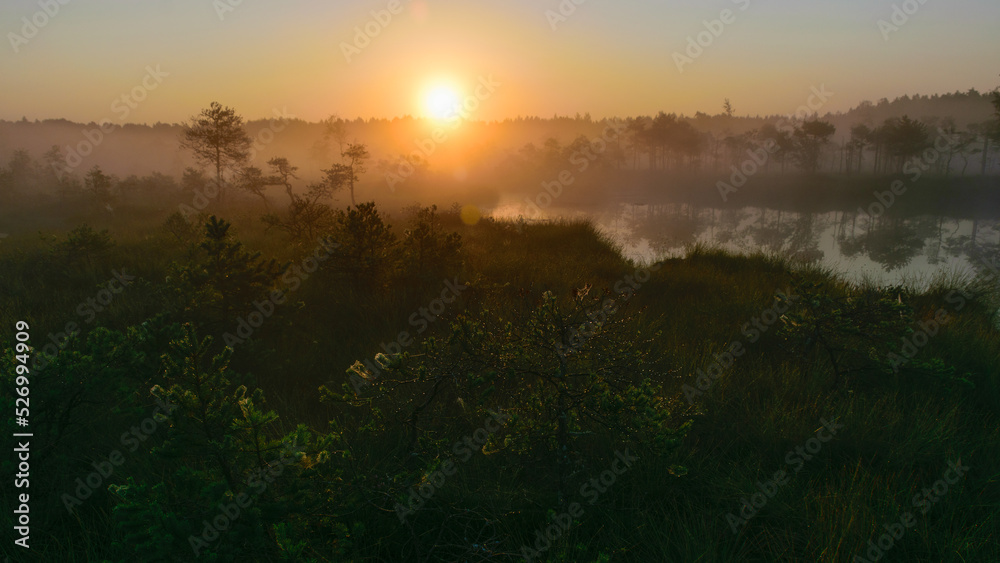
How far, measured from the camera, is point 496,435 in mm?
3545

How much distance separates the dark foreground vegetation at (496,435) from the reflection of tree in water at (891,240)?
46.9 ft

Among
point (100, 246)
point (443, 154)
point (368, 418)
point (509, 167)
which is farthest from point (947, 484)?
point (443, 154)

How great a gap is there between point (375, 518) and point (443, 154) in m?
123

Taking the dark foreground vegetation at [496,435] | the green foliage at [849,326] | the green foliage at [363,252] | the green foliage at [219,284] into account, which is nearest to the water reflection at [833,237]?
the green foliage at [849,326]

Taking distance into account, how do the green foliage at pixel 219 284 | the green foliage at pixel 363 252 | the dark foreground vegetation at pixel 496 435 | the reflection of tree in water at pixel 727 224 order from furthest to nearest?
the reflection of tree in water at pixel 727 224
the green foliage at pixel 363 252
the green foliage at pixel 219 284
the dark foreground vegetation at pixel 496 435

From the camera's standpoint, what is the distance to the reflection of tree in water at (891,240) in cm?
1869

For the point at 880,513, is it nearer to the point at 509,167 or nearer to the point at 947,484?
the point at 947,484

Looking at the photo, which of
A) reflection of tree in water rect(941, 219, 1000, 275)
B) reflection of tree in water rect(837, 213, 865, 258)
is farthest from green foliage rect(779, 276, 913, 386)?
reflection of tree in water rect(837, 213, 865, 258)

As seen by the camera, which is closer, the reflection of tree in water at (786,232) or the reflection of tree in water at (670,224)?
the reflection of tree in water at (786,232)

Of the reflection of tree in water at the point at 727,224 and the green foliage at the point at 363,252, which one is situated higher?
the reflection of tree in water at the point at 727,224

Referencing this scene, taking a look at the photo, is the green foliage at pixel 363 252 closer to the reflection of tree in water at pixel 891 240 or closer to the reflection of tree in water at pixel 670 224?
the reflection of tree in water at pixel 670 224

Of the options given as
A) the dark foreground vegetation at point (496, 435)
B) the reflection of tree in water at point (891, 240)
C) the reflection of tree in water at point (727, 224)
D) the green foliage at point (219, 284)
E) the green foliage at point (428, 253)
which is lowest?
the dark foreground vegetation at point (496, 435)

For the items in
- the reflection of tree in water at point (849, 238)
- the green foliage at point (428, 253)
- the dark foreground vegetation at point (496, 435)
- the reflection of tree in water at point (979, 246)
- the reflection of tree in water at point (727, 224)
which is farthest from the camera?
the reflection of tree in water at point (727, 224)

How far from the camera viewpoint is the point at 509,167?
8306 cm
